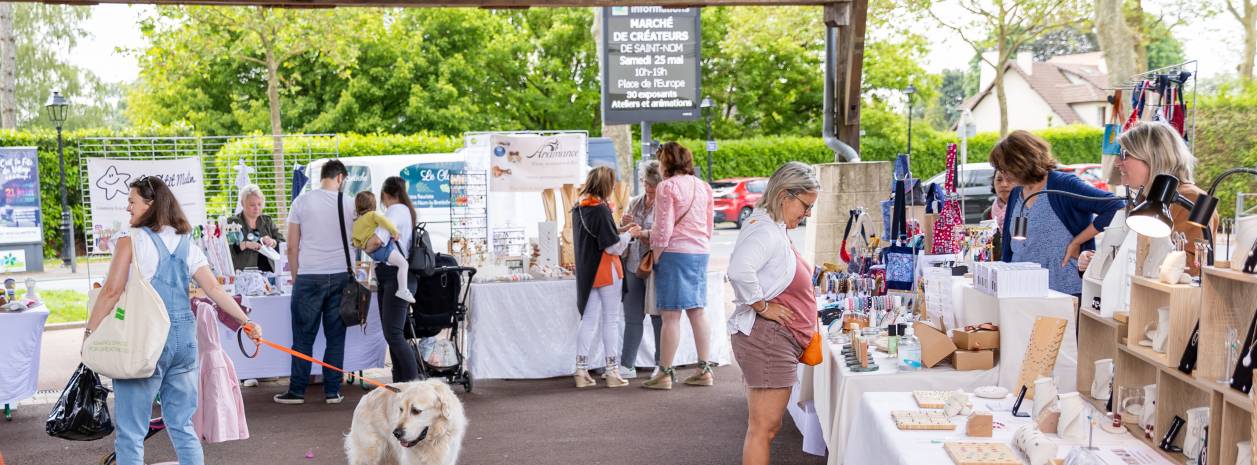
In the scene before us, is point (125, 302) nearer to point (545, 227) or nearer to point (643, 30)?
point (545, 227)

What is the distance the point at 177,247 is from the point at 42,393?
3724 mm

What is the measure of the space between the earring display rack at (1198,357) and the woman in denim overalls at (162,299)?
3.18 m

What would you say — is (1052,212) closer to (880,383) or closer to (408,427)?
(880,383)

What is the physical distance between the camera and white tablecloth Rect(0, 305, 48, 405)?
19.5ft

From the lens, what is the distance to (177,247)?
3.96 m

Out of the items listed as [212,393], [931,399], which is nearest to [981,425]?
[931,399]

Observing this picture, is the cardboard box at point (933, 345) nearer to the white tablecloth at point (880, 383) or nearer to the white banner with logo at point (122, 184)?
the white tablecloth at point (880, 383)

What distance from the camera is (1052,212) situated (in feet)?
14.7

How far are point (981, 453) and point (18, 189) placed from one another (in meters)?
13.2

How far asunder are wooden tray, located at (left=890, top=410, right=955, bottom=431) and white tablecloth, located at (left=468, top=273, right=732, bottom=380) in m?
3.65

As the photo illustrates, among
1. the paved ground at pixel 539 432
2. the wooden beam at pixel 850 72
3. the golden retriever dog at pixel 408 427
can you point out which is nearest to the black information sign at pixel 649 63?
the wooden beam at pixel 850 72

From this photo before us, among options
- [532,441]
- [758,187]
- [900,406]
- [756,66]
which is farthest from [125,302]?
[756,66]

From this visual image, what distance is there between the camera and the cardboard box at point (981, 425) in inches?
116

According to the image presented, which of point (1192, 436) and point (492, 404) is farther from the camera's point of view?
point (492, 404)
